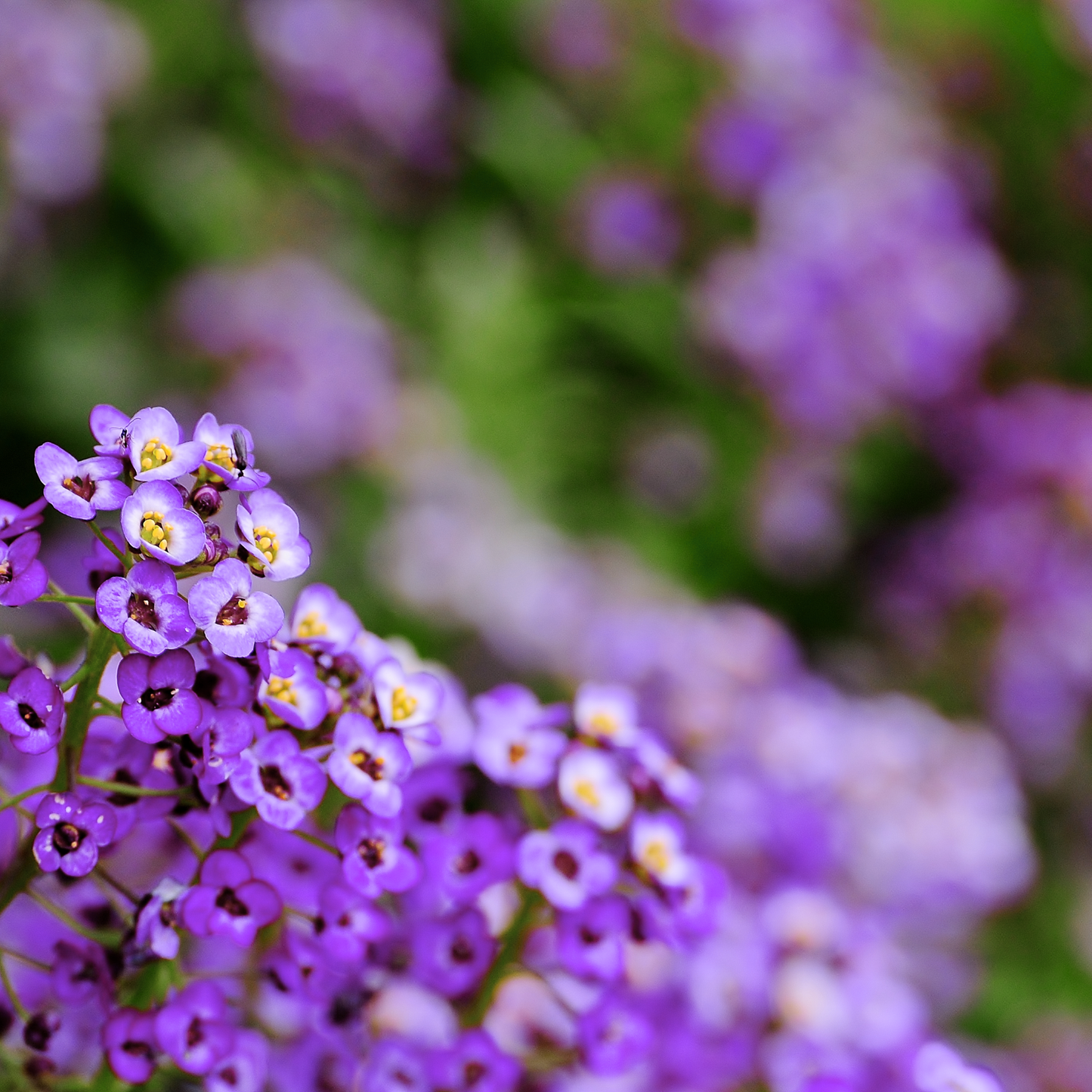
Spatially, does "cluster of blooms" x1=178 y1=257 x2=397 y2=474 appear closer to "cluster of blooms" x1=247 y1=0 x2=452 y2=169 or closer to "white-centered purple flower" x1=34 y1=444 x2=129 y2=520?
"cluster of blooms" x1=247 y1=0 x2=452 y2=169

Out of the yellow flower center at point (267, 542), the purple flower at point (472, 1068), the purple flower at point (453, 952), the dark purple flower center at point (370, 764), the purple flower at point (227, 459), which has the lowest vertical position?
the purple flower at point (472, 1068)

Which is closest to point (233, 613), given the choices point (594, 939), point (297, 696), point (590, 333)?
point (297, 696)

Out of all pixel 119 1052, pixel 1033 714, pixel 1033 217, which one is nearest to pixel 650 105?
pixel 1033 217

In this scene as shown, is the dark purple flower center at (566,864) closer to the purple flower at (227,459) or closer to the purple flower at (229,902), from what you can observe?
the purple flower at (229,902)

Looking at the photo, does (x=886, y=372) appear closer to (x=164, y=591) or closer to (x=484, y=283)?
(x=484, y=283)

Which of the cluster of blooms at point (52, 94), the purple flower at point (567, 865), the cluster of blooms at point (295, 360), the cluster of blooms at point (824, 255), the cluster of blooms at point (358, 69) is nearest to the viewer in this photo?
the purple flower at point (567, 865)

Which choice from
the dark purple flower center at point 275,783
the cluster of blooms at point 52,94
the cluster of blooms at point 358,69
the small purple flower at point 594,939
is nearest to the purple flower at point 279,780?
the dark purple flower center at point 275,783
